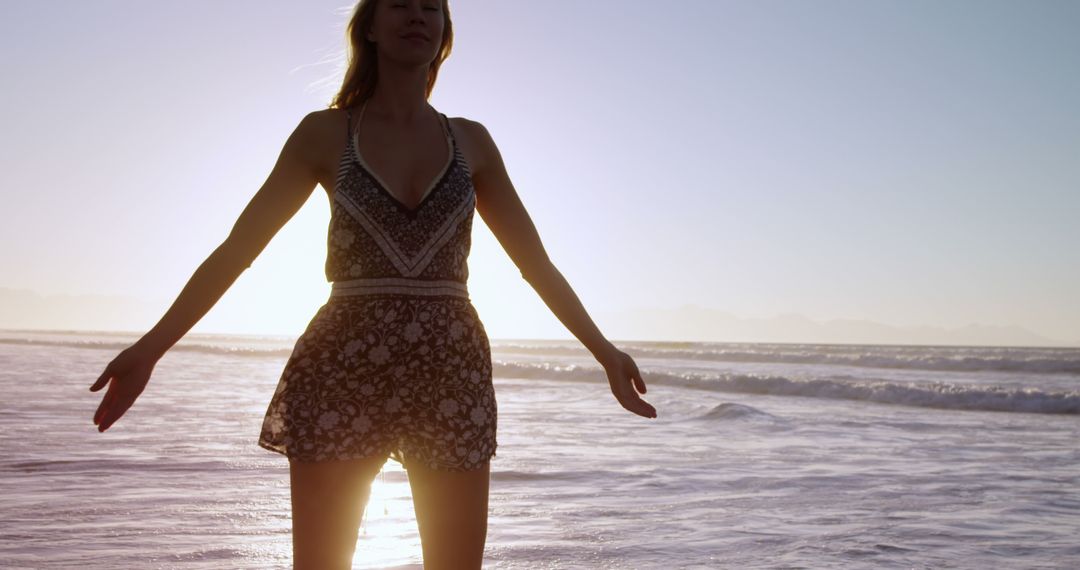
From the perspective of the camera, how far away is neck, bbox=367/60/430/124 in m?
2.29

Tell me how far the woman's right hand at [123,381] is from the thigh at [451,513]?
0.61 m

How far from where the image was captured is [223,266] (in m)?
2.05

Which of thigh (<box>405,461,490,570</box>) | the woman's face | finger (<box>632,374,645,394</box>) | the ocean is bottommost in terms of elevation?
the ocean

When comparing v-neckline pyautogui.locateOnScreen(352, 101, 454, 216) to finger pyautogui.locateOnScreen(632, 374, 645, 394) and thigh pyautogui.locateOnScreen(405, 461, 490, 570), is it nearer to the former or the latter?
thigh pyautogui.locateOnScreen(405, 461, 490, 570)

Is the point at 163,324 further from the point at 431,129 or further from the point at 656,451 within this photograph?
the point at 656,451

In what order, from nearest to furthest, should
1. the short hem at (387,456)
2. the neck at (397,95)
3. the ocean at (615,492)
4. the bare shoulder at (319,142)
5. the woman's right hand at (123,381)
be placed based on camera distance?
the woman's right hand at (123,381), the short hem at (387,456), the bare shoulder at (319,142), the neck at (397,95), the ocean at (615,492)

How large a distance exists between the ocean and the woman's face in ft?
8.91

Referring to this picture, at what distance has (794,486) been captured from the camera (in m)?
6.74

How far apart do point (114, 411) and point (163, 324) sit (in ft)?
0.67

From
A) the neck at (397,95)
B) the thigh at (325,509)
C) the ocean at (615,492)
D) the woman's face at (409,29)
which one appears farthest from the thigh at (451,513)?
the ocean at (615,492)

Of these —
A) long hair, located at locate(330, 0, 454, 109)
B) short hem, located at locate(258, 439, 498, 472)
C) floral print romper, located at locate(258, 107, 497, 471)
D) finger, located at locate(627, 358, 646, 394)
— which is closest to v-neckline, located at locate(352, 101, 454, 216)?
floral print romper, located at locate(258, 107, 497, 471)

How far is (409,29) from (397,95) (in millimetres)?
A: 162

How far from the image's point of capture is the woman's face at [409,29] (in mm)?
2240

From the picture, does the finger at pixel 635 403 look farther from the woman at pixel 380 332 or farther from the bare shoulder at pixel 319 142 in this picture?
the bare shoulder at pixel 319 142
